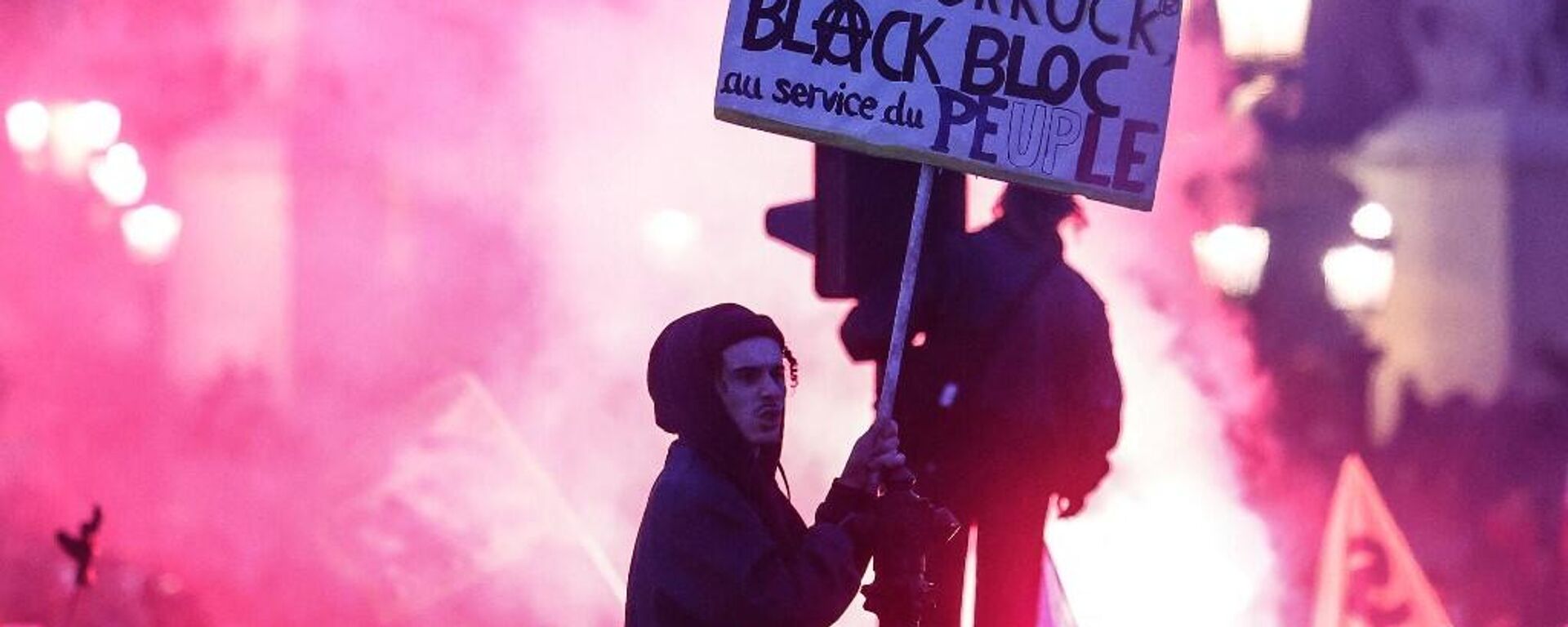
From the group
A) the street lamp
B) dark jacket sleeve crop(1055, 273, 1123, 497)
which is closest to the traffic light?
dark jacket sleeve crop(1055, 273, 1123, 497)

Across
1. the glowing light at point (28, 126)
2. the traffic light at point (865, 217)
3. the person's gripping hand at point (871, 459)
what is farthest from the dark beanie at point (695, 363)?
the glowing light at point (28, 126)

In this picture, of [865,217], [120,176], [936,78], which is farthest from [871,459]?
[120,176]

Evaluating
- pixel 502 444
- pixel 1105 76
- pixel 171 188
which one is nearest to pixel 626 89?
pixel 502 444

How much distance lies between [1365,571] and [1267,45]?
1.96m

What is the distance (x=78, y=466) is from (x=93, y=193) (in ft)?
3.46

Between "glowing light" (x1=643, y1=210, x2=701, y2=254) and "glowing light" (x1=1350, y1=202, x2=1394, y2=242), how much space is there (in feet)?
7.95

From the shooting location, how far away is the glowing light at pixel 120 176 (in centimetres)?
767

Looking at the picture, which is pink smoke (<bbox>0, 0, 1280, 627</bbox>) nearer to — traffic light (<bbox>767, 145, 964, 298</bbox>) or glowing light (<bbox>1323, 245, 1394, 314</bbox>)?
glowing light (<bbox>1323, 245, 1394, 314</bbox>)

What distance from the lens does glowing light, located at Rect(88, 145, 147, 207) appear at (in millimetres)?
7672

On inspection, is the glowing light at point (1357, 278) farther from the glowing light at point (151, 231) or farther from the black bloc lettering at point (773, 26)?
the glowing light at point (151, 231)

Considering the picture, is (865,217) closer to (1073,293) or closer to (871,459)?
(1073,293)

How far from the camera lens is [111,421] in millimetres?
7723

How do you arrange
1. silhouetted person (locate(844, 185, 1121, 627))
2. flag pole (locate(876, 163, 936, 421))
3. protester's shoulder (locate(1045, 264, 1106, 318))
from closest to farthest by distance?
flag pole (locate(876, 163, 936, 421)), silhouetted person (locate(844, 185, 1121, 627)), protester's shoulder (locate(1045, 264, 1106, 318))

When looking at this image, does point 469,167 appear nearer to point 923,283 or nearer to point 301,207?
point 301,207
